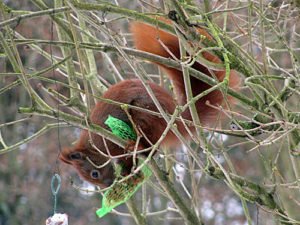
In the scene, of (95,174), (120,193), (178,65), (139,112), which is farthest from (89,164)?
(178,65)

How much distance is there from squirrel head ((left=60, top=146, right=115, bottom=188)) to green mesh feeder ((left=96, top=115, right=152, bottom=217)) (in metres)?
0.37

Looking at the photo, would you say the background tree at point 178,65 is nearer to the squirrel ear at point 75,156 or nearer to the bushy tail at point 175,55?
the bushy tail at point 175,55

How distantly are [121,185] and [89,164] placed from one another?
603 mm

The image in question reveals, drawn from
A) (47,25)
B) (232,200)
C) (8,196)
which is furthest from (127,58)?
(232,200)

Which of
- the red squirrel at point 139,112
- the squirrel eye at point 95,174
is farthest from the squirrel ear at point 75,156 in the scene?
the squirrel eye at point 95,174

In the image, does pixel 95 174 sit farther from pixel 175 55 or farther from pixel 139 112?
pixel 175 55

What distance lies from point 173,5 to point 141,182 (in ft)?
2.62

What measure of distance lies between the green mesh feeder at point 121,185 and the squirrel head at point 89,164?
37 cm

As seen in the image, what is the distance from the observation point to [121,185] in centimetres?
276

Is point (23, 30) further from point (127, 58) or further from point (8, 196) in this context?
point (127, 58)

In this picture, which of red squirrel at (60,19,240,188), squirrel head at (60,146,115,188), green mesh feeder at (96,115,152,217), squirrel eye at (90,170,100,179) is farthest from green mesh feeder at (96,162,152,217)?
squirrel eye at (90,170,100,179)

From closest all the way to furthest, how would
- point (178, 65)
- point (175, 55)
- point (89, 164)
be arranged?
point (178, 65)
point (175, 55)
point (89, 164)

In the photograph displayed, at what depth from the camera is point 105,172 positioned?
338 cm

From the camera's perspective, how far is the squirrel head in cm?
328
